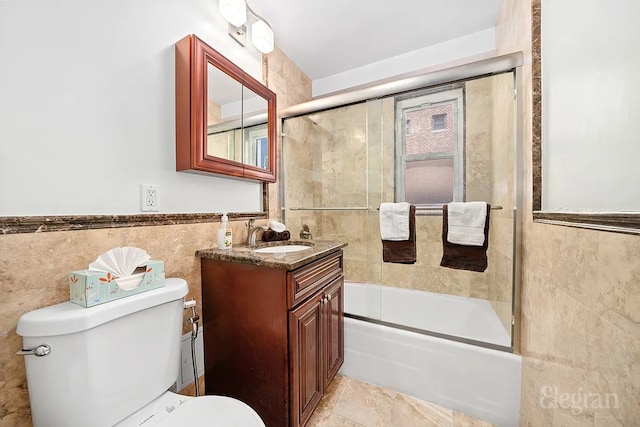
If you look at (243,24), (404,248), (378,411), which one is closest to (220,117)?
(243,24)

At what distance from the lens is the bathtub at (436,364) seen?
47.9 inches

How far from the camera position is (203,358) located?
1245 mm

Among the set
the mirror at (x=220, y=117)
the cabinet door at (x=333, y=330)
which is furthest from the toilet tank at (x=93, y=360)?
the cabinet door at (x=333, y=330)

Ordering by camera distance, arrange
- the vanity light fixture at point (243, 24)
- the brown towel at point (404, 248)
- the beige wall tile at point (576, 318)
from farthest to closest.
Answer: the brown towel at point (404, 248)
the vanity light fixture at point (243, 24)
the beige wall tile at point (576, 318)

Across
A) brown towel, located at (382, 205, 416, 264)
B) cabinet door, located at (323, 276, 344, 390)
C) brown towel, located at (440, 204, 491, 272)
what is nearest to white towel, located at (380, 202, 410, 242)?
brown towel, located at (382, 205, 416, 264)

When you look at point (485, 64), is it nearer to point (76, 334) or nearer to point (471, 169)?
point (471, 169)

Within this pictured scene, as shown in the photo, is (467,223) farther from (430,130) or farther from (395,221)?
(430,130)

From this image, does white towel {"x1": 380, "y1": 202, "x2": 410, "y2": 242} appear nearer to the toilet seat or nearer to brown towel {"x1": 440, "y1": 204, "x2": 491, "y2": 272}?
brown towel {"x1": 440, "y1": 204, "x2": 491, "y2": 272}

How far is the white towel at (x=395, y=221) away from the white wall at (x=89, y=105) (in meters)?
1.20

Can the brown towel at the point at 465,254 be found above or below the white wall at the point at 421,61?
below

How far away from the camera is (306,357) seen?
1.08 metres

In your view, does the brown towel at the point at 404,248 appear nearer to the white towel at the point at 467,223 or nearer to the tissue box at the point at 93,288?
the white towel at the point at 467,223

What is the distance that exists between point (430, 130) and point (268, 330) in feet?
6.03

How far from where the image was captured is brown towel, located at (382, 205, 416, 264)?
1605mm
